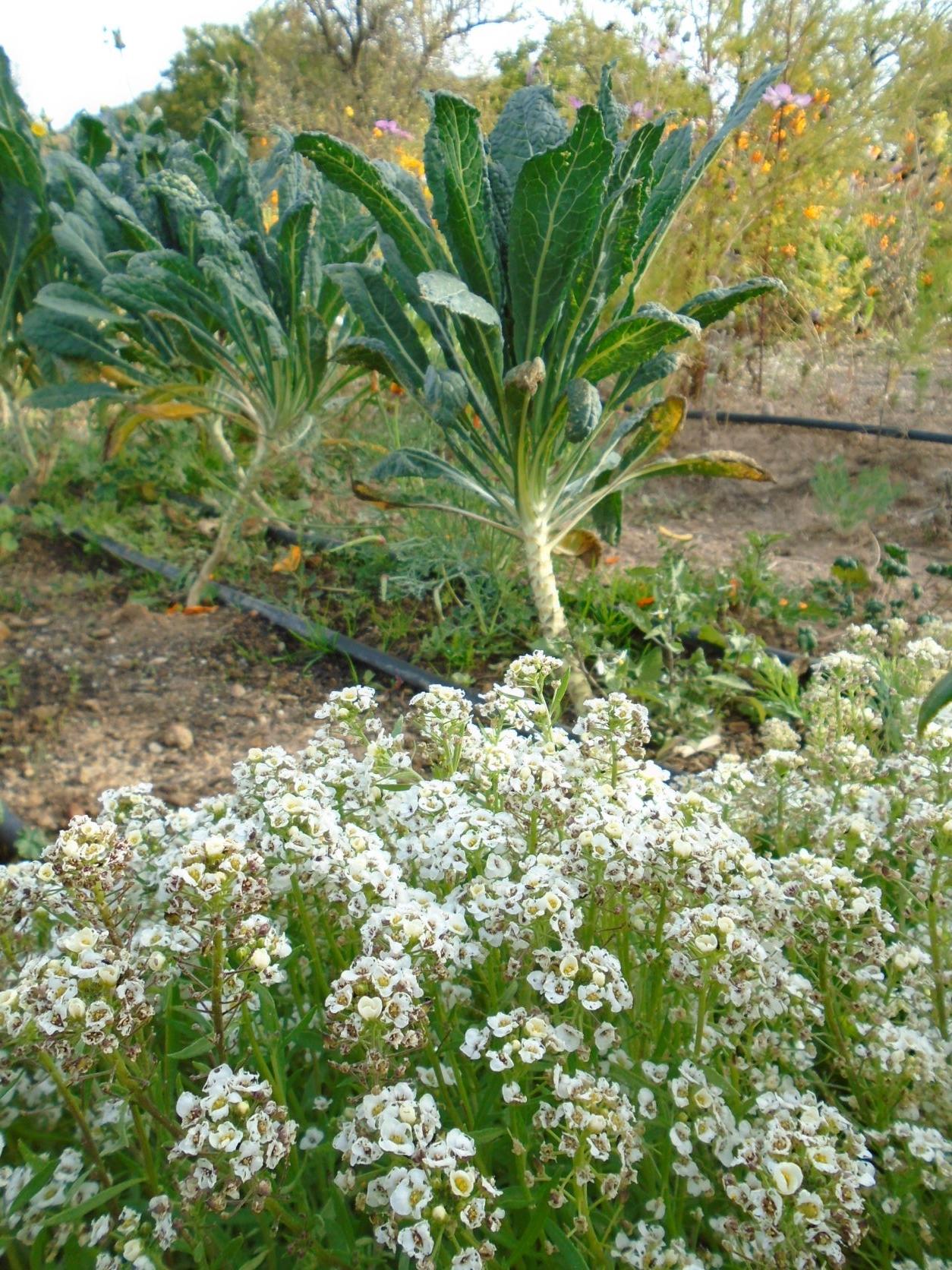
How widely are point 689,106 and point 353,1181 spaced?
546cm

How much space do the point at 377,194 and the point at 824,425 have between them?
10.3 ft

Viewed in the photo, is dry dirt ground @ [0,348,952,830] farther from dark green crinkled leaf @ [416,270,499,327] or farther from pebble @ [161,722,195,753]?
dark green crinkled leaf @ [416,270,499,327]

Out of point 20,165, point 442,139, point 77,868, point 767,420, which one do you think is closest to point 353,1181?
point 77,868

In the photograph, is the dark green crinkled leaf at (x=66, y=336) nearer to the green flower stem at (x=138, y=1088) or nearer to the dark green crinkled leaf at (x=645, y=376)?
the dark green crinkled leaf at (x=645, y=376)

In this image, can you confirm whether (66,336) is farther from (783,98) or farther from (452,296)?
(783,98)

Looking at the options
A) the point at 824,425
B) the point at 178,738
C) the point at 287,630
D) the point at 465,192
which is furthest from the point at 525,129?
the point at 824,425

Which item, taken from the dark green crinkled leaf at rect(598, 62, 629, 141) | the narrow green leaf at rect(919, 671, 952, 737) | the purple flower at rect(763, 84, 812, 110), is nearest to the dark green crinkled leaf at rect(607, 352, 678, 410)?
the dark green crinkled leaf at rect(598, 62, 629, 141)

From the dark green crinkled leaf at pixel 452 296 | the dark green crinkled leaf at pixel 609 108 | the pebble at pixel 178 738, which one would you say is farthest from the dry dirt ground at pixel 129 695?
the dark green crinkled leaf at pixel 609 108

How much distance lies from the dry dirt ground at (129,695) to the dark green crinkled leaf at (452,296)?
1042 millimetres

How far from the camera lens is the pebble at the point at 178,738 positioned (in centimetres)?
246

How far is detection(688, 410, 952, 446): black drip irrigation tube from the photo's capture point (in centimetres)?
424

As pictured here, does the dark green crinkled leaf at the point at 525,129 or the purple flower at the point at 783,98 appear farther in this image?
the purple flower at the point at 783,98

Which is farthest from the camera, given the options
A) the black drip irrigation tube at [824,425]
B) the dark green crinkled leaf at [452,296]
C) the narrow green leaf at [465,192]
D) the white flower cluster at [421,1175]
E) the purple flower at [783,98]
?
the purple flower at [783,98]

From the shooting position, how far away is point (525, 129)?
2176mm
